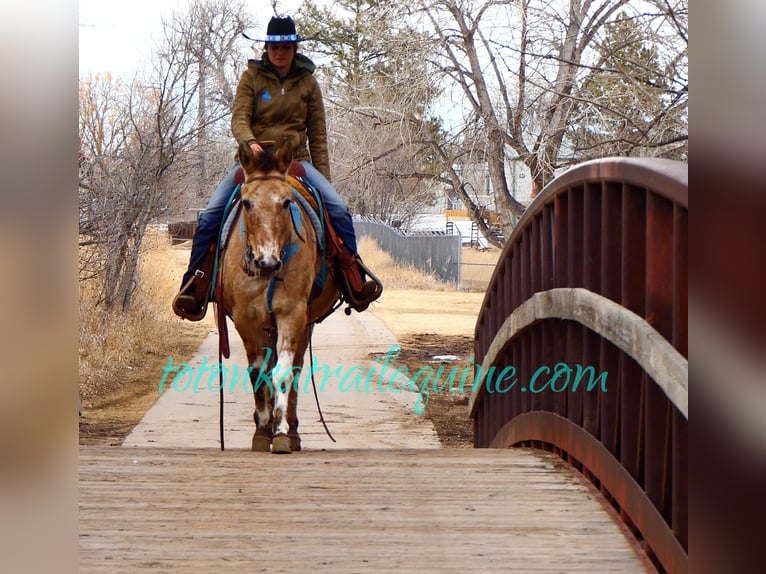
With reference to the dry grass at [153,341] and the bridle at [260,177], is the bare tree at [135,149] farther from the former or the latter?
the bridle at [260,177]

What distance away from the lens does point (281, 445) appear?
275 inches

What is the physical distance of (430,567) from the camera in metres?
3.78

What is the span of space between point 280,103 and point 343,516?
412 cm

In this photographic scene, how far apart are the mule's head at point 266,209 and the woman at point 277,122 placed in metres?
0.40

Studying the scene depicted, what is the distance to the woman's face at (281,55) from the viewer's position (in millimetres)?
7758

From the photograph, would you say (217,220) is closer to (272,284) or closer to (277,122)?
(272,284)

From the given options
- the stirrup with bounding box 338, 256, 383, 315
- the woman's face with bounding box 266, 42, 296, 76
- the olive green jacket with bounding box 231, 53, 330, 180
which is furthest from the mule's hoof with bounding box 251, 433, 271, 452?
the woman's face with bounding box 266, 42, 296, 76

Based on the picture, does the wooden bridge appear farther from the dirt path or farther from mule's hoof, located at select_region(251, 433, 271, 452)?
the dirt path

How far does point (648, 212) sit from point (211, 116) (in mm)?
12947

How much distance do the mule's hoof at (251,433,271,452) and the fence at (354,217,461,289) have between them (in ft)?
75.2

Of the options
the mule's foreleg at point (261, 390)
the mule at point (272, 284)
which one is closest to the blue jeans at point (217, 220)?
the mule at point (272, 284)

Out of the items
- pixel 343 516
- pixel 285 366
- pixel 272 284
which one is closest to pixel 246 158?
pixel 272 284
